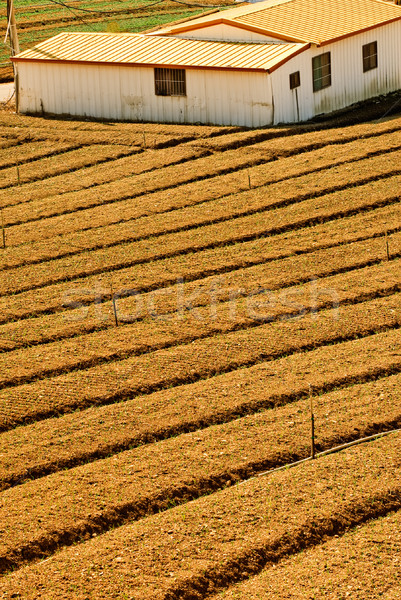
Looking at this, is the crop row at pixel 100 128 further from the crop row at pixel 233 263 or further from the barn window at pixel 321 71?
the crop row at pixel 233 263

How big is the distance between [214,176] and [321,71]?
24.2ft

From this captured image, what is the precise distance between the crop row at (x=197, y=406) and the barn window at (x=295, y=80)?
14.2 m

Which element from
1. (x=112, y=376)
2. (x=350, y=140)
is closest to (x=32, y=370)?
(x=112, y=376)

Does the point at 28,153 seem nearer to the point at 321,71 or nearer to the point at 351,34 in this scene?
the point at 321,71

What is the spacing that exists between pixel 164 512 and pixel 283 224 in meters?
10.4

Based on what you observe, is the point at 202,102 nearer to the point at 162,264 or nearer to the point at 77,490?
the point at 162,264

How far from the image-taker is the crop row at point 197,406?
543 inches

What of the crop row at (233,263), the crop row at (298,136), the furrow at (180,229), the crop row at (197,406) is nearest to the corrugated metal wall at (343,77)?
the crop row at (298,136)

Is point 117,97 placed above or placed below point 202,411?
above

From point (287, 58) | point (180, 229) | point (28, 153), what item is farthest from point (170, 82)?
point (180, 229)

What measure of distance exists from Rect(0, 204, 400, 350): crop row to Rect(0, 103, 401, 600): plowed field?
55mm

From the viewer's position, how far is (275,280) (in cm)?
1877

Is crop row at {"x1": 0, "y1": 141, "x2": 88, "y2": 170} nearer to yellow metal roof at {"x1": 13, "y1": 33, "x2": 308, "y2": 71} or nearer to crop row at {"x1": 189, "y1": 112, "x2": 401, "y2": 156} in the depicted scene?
yellow metal roof at {"x1": 13, "y1": 33, "x2": 308, "y2": 71}

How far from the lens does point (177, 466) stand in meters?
13.2
